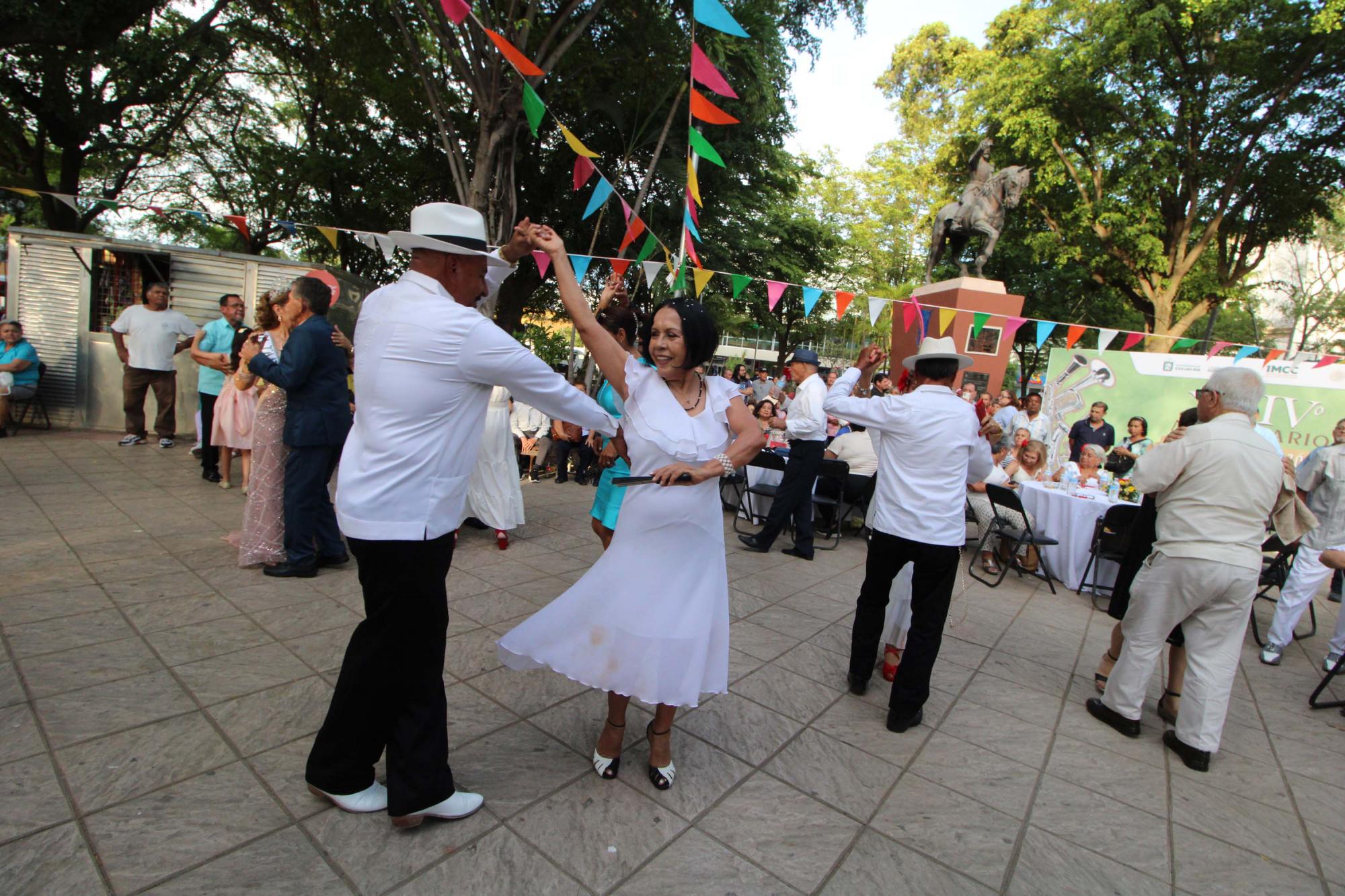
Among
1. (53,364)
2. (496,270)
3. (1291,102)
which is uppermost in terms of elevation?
(1291,102)

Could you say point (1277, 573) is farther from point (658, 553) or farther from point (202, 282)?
point (202, 282)

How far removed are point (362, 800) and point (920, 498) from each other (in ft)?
8.54

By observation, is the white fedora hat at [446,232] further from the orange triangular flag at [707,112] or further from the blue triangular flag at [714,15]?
the orange triangular flag at [707,112]

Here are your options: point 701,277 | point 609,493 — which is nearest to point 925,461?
point 609,493

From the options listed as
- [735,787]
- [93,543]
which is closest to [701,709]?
[735,787]

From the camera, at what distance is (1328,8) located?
1337 centimetres

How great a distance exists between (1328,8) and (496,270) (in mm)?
19177

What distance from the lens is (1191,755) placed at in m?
3.24

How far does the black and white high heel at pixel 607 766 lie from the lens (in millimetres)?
2578

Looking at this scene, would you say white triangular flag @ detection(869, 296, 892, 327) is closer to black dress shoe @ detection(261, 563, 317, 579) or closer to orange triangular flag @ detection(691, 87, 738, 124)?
orange triangular flag @ detection(691, 87, 738, 124)

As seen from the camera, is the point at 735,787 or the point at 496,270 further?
the point at 735,787

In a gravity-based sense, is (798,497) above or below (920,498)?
below

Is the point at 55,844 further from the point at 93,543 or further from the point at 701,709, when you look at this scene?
the point at 93,543

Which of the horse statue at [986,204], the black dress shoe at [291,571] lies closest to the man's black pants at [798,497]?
the black dress shoe at [291,571]
